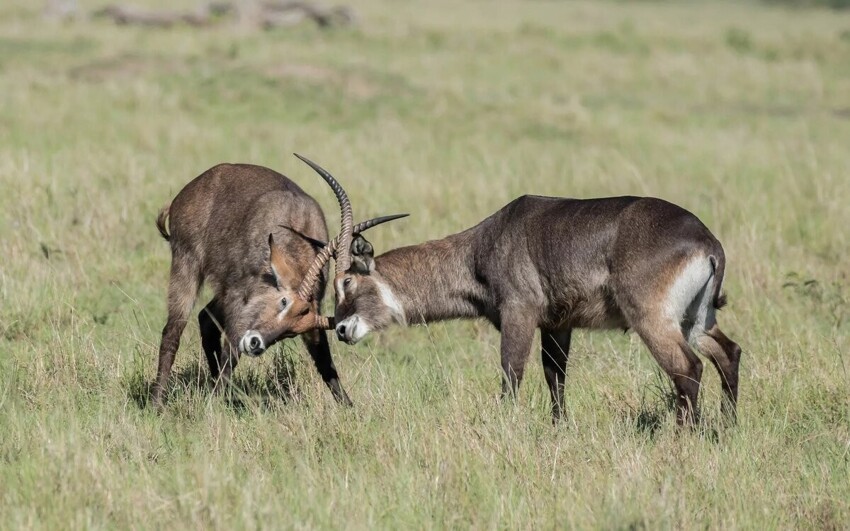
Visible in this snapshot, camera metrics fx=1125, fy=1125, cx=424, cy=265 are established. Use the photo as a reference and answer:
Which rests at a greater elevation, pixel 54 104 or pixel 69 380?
pixel 69 380

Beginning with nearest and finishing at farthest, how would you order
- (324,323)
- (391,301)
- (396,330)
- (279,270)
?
1. (279,270)
2. (324,323)
3. (391,301)
4. (396,330)

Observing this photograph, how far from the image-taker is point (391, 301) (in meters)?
5.83

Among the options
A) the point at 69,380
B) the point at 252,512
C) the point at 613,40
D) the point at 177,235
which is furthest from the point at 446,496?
the point at 613,40

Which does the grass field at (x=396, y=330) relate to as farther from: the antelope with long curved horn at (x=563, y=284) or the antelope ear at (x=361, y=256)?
the antelope ear at (x=361, y=256)

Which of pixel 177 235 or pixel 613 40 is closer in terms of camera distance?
pixel 177 235

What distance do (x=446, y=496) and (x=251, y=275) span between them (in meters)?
1.76

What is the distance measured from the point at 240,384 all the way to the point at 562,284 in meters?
1.65

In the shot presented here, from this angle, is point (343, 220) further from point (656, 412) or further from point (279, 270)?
point (656, 412)

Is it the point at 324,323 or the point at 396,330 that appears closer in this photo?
the point at 324,323

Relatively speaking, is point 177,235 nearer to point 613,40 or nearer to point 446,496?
point 446,496

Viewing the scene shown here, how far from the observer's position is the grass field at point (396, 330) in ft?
13.0

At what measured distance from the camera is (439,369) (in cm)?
572

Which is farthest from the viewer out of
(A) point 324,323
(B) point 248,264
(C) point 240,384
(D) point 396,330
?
(D) point 396,330

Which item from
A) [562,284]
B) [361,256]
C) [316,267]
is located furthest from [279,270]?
[562,284]
